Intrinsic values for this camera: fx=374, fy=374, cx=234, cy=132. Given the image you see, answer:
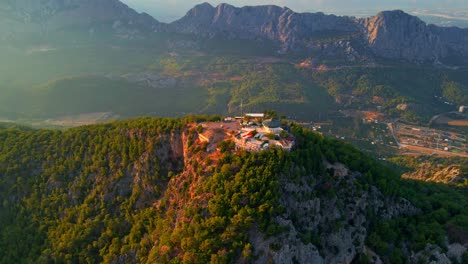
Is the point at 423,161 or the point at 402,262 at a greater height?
the point at 402,262

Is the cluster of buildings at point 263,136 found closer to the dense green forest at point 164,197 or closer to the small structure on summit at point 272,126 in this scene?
the small structure on summit at point 272,126

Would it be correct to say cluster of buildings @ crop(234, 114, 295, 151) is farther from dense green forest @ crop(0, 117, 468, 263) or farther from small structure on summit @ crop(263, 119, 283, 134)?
dense green forest @ crop(0, 117, 468, 263)

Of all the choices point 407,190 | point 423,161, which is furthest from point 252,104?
point 407,190

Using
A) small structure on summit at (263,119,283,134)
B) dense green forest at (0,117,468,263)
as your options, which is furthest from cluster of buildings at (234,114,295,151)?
dense green forest at (0,117,468,263)

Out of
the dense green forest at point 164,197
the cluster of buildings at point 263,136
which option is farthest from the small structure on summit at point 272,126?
the dense green forest at point 164,197

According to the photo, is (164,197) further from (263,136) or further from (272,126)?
(272,126)

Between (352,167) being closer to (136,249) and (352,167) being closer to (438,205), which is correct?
(438,205)

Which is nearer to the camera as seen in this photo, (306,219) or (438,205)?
(306,219)

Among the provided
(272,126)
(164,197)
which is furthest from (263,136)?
(164,197)
